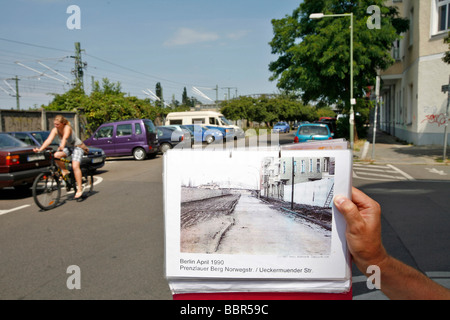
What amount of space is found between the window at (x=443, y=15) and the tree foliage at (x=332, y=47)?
2.64 meters

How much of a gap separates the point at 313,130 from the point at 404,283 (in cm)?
1468

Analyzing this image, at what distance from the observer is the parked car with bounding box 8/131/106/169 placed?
39.5ft

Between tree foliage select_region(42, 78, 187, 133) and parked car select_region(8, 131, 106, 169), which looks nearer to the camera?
parked car select_region(8, 131, 106, 169)

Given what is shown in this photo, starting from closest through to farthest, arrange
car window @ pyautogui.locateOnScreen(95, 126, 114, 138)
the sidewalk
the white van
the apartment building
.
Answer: the sidewalk < car window @ pyautogui.locateOnScreen(95, 126, 114, 138) < the apartment building < the white van

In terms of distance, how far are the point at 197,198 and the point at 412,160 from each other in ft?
56.4

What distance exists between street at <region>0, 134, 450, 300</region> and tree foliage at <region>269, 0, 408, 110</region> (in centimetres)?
1371

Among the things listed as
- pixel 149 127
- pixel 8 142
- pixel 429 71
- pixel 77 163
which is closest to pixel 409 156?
pixel 429 71

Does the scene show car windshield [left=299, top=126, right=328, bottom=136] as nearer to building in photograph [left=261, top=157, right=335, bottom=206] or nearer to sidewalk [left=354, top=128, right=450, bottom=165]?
sidewalk [left=354, top=128, right=450, bottom=165]

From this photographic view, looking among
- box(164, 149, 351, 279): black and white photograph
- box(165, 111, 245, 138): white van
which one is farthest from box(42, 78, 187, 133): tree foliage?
box(164, 149, 351, 279): black and white photograph

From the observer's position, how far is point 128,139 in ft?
62.7

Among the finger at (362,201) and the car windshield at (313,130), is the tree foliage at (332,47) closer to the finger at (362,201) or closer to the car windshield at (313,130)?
the car windshield at (313,130)

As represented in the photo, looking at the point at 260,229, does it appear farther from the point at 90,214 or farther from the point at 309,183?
the point at 90,214

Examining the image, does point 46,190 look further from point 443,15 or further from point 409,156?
point 443,15

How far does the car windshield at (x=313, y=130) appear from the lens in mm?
15438
